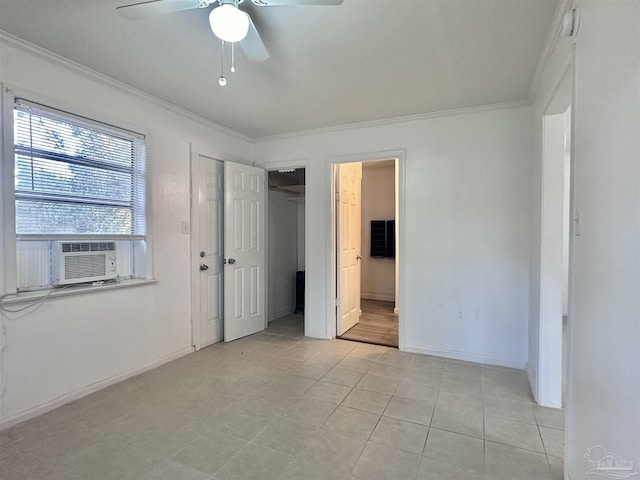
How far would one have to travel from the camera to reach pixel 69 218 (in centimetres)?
244

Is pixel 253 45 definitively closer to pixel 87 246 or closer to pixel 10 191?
pixel 10 191

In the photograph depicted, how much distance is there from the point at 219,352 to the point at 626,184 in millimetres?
3469

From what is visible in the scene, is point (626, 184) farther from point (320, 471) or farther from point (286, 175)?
point (286, 175)

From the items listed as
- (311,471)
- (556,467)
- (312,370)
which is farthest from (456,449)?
(312,370)

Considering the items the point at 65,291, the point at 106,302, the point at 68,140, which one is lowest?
the point at 106,302

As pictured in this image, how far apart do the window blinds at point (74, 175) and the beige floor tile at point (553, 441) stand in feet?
11.2

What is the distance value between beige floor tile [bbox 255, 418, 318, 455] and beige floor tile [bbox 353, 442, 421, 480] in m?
0.37

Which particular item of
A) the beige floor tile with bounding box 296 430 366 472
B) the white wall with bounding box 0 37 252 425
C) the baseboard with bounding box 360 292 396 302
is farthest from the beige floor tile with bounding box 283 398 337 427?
the baseboard with bounding box 360 292 396 302

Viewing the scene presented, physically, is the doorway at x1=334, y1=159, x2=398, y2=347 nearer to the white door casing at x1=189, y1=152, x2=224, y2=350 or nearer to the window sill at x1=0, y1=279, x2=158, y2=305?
the white door casing at x1=189, y1=152, x2=224, y2=350


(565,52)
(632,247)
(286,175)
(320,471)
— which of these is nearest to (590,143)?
(632,247)

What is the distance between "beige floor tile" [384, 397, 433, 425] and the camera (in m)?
2.22

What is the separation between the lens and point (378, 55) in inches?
88.9

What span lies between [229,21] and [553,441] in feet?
9.74

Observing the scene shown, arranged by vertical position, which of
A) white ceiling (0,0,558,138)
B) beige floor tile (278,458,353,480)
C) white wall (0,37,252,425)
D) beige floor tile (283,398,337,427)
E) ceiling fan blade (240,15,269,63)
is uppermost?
white ceiling (0,0,558,138)
